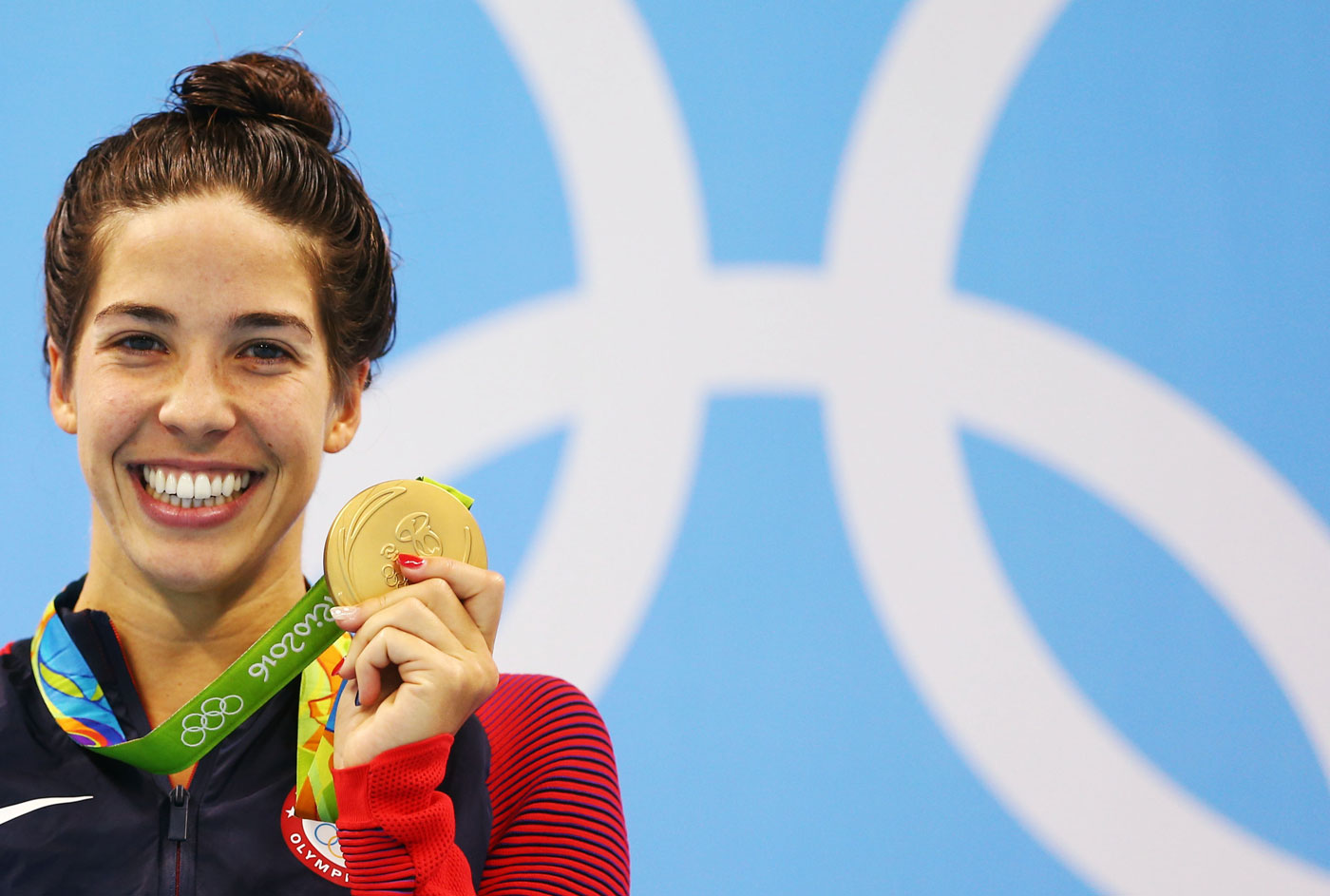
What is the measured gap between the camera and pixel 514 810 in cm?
107

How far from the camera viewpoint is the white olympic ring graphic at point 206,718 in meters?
1.02

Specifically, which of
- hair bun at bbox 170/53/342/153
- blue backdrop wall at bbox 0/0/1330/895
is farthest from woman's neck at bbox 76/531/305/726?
blue backdrop wall at bbox 0/0/1330/895

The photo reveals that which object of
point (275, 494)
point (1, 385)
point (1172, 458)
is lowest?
point (275, 494)

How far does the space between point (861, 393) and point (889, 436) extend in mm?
77

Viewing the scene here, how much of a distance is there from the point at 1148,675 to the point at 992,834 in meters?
0.33

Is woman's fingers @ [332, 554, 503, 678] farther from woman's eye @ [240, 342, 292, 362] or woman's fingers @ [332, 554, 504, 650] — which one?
woman's eye @ [240, 342, 292, 362]

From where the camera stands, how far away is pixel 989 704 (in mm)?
1912

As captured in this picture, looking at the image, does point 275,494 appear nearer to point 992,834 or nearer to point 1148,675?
point 992,834

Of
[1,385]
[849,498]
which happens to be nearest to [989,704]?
[849,498]

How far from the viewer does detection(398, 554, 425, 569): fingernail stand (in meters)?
0.93

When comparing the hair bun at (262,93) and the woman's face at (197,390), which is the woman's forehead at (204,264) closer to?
the woman's face at (197,390)

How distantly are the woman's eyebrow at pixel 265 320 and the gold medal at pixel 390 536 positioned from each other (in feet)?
0.64

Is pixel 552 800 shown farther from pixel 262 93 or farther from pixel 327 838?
pixel 262 93

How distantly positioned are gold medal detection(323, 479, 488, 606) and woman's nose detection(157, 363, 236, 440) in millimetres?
155
